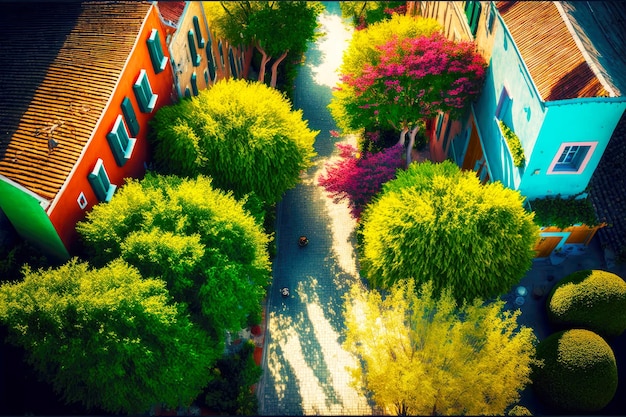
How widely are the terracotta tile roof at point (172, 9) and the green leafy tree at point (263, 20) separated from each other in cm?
347

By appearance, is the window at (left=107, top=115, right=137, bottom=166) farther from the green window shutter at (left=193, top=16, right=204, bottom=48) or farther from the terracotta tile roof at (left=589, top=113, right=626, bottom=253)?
the terracotta tile roof at (left=589, top=113, right=626, bottom=253)

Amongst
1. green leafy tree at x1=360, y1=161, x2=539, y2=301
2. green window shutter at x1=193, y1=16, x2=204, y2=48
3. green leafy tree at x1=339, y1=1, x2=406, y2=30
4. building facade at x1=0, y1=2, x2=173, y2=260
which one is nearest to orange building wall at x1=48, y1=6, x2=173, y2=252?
building facade at x1=0, y1=2, x2=173, y2=260

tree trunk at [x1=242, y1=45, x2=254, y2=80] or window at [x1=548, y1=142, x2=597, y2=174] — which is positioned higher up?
window at [x1=548, y1=142, x2=597, y2=174]

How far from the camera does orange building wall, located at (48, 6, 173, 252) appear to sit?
19672 millimetres

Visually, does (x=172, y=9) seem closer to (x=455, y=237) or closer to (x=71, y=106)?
(x=71, y=106)

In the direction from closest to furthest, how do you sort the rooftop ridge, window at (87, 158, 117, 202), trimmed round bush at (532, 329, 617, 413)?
1. the rooftop ridge
2. trimmed round bush at (532, 329, 617, 413)
3. window at (87, 158, 117, 202)

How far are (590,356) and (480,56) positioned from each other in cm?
A: 1589

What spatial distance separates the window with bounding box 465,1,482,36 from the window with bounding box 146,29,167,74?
17.3m

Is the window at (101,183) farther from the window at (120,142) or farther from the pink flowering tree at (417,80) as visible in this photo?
the pink flowering tree at (417,80)

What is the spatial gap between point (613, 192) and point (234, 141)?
66.3 ft

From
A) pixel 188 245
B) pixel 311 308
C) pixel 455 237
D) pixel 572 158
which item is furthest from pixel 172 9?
pixel 572 158

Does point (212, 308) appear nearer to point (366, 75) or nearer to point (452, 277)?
point (452, 277)

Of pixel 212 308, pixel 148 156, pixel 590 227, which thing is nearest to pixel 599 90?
pixel 590 227

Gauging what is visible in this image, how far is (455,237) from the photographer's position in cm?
2091
